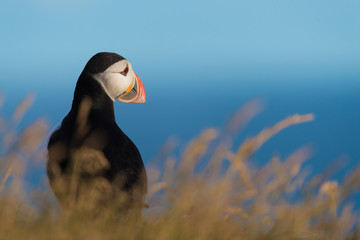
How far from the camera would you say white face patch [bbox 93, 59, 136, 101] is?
13.4ft

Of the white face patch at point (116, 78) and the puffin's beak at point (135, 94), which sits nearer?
the white face patch at point (116, 78)

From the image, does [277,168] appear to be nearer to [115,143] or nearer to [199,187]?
[199,187]

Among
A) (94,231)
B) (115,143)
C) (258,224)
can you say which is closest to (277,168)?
(258,224)

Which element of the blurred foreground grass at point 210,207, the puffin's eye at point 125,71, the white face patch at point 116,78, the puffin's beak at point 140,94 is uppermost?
the puffin's beak at point 140,94

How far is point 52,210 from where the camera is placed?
7.88ft

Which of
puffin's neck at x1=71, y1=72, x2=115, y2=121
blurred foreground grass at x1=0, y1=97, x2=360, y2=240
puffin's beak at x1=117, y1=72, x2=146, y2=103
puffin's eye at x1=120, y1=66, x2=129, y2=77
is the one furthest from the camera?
puffin's beak at x1=117, y1=72, x2=146, y2=103

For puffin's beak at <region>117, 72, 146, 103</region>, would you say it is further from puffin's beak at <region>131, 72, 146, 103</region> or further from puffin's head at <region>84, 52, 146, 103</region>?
puffin's head at <region>84, 52, 146, 103</region>

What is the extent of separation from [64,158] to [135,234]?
4.59ft

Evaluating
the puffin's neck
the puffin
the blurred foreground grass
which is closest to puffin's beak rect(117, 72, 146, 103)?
the puffin

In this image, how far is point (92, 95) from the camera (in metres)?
4.01

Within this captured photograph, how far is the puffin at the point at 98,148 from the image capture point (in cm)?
266

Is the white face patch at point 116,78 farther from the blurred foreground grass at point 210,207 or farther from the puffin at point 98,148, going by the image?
the blurred foreground grass at point 210,207

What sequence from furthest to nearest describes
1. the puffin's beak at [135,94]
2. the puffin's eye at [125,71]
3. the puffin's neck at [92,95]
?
the puffin's beak at [135,94] → the puffin's eye at [125,71] → the puffin's neck at [92,95]

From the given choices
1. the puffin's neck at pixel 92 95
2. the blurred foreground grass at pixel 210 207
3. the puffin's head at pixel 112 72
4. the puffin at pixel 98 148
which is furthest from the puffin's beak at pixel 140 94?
the blurred foreground grass at pixel 210 207
